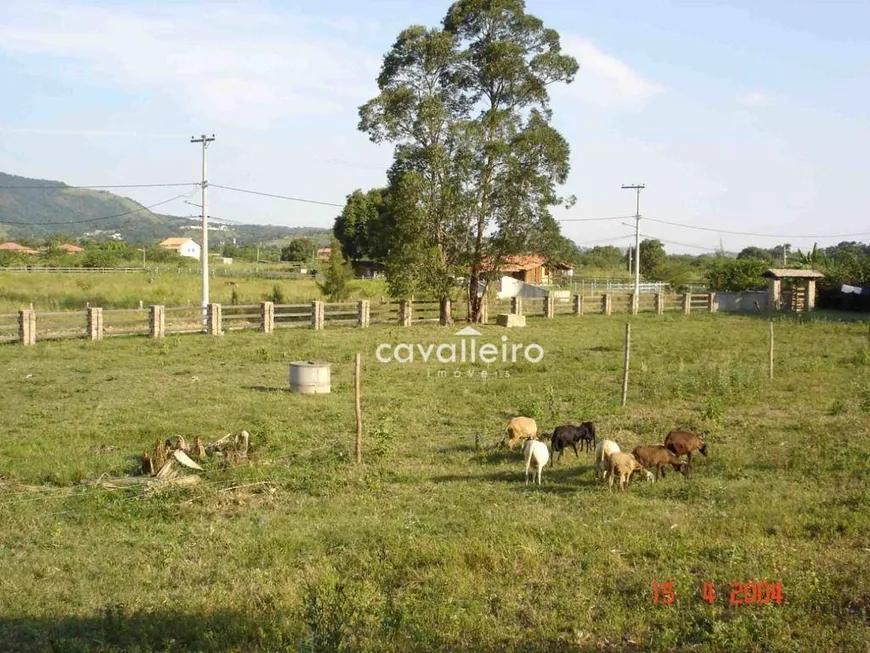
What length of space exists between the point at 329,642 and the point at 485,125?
28115 mm

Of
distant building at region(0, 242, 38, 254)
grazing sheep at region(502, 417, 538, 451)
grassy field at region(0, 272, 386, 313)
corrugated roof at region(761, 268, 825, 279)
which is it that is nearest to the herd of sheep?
grazing sheep at region(502, 417, 538, 451)

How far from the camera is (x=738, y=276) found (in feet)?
176

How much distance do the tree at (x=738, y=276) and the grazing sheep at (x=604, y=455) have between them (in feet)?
156

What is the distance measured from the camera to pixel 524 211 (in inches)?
1230

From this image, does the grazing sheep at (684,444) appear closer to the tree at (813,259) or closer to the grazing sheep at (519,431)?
the grazing sheep at (519,431)

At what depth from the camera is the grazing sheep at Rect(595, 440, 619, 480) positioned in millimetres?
9281

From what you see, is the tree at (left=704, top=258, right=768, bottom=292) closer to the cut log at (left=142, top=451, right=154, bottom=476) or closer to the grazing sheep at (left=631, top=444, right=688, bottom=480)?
the grazing sheep at (left=631, top=444, right=688, bottom=480)

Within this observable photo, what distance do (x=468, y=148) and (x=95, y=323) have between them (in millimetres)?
15215

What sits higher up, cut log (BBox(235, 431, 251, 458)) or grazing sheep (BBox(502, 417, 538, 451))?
grazing sheep (BBox(502, 417, 538, 451))

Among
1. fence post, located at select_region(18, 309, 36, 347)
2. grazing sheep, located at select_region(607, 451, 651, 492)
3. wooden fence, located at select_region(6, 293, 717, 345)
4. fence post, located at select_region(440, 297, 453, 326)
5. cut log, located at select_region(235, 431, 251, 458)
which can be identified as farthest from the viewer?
fence post, located at select_region(440, 297, 453, 326)

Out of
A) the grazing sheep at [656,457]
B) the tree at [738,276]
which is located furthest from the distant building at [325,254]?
the tree at [738,276]

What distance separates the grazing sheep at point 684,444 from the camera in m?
9.93

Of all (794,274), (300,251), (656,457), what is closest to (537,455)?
(656,457)
